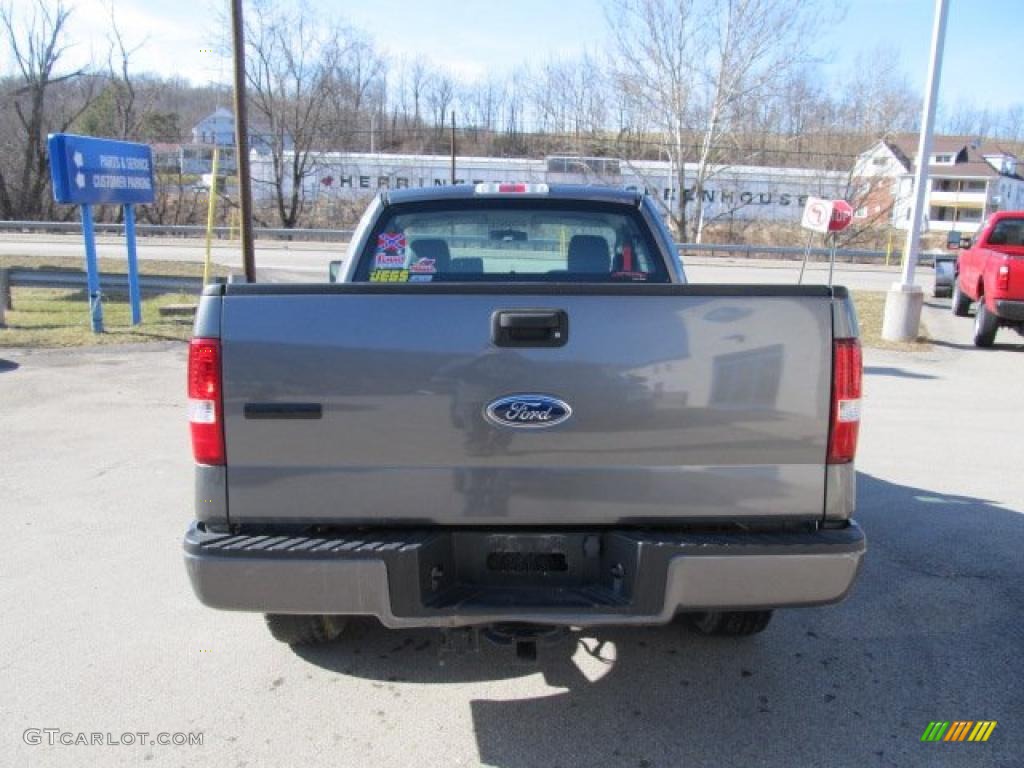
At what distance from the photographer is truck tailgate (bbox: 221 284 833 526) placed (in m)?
2.57

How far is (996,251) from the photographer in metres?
12.1

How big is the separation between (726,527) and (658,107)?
34.6 metres

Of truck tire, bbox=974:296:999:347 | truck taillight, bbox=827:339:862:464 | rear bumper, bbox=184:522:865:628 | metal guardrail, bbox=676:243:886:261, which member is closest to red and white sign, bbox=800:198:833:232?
truck tire, bbox=974:296:999:347

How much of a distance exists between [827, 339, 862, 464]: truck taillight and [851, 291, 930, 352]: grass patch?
301 inches

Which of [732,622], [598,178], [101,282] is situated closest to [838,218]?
[732,622]

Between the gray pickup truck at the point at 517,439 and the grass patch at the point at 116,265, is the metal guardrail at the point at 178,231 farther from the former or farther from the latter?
the gray pickup truck at the point at 517,439

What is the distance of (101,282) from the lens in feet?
51.1

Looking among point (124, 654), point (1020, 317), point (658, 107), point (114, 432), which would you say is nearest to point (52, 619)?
point (124, 654)

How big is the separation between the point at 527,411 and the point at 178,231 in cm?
3643

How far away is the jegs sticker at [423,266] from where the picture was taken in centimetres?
411

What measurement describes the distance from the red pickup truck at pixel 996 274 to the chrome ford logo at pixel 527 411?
1096 centimetres

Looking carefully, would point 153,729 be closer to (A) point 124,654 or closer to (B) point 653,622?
(A) point 124,654

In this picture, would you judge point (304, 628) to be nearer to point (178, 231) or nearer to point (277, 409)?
point (277, 409)

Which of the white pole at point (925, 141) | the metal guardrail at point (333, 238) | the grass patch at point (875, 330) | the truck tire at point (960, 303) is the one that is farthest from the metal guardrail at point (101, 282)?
the metal guardrail at point (333, 238)
